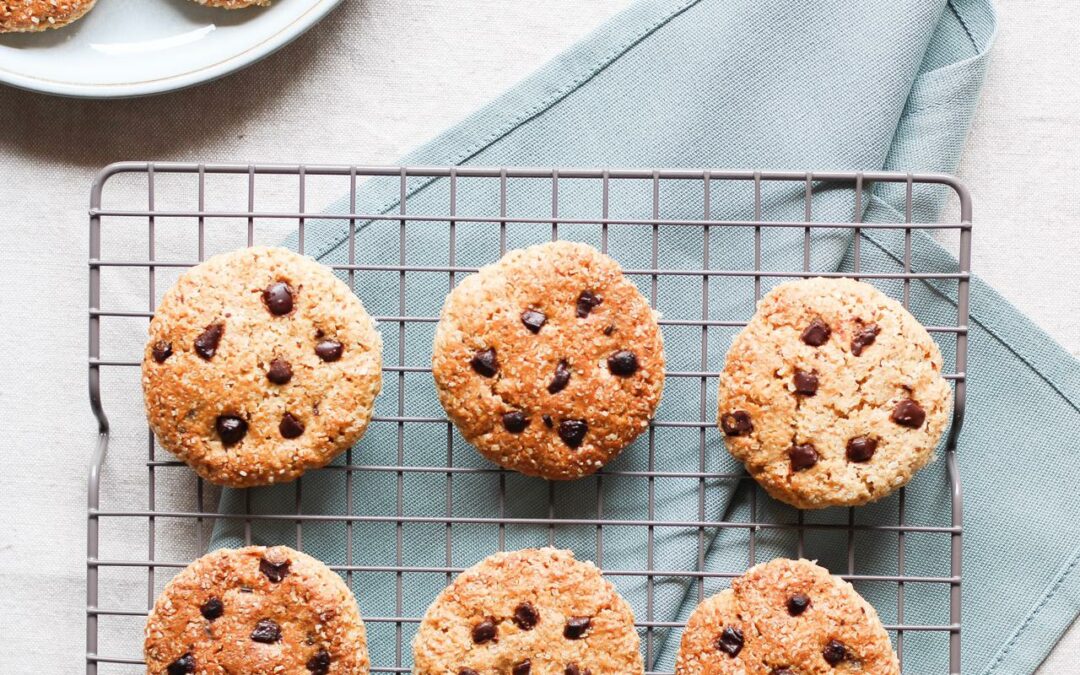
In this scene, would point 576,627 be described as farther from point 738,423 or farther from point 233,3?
point 233,3

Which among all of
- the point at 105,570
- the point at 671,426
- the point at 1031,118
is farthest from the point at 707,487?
the point at 105,570

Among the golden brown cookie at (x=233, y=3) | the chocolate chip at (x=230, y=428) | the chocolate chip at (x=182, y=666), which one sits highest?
the golden brown cookie at (x=233, y=3)

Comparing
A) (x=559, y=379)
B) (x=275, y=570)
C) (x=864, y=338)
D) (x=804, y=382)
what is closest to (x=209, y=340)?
(x=275, y=570)

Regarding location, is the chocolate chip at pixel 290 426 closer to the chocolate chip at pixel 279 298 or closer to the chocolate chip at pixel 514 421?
the chocolate chip at pixel 279 298

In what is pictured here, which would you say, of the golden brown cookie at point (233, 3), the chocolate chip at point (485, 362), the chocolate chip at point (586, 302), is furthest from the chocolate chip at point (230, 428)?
the golden brown cookie at point (233, 3)

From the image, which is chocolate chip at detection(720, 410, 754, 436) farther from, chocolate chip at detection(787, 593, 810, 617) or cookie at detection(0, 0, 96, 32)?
cookie at detection(0, 0, 96, 32)

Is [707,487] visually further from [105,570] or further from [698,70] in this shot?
[105,570]
